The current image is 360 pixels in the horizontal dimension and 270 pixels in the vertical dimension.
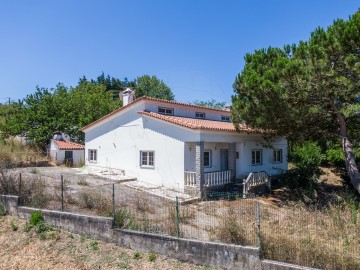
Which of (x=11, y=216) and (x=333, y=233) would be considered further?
(x=11, y=216)

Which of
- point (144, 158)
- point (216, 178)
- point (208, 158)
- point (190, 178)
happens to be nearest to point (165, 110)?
point (144, 158)

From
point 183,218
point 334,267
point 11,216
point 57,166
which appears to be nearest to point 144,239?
point 183,218

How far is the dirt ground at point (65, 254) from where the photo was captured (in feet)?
29.0

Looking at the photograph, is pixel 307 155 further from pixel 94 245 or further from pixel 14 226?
pixel 14 226

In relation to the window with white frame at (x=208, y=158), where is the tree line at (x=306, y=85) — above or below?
above

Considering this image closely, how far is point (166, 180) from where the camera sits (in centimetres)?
1903

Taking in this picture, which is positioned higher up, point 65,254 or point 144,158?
point 144,158

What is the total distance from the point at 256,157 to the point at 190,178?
23.8ft

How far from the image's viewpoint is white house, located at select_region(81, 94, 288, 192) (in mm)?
18016

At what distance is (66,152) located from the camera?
2919 centimetres

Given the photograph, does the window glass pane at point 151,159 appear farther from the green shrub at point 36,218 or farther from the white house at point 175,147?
the green shrub at point 36,218

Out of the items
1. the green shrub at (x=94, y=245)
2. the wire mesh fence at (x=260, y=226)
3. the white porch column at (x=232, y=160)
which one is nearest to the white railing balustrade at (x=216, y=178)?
the white porch column at (x=232, y=160)

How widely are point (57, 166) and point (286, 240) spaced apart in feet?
79.0

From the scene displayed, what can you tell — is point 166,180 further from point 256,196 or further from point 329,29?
point 329,29
